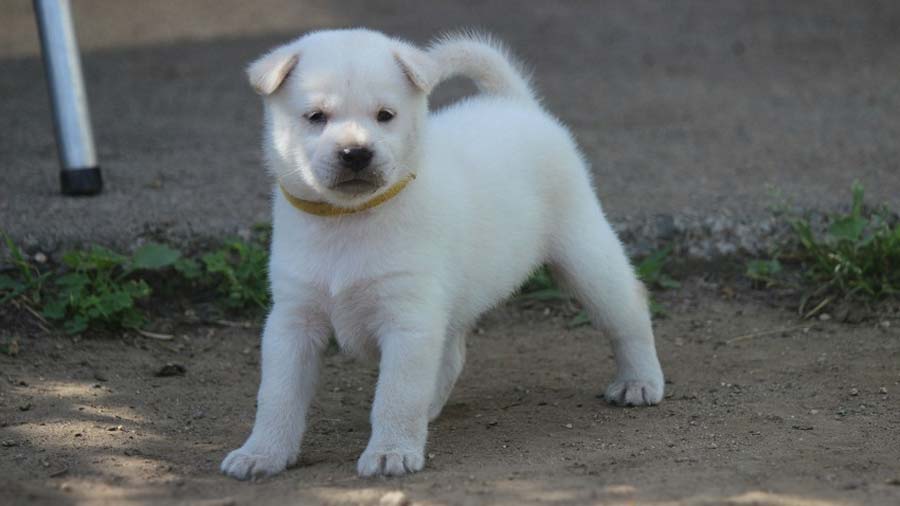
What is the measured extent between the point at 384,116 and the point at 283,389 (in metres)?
0.92

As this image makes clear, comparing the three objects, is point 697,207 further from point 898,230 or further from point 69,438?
point 69,438

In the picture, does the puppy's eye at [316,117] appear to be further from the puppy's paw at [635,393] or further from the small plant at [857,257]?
the small plant at [857,257]

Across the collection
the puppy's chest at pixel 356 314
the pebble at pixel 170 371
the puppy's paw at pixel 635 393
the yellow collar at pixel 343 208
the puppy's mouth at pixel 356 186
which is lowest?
the puppy's paw at pixel 635 393

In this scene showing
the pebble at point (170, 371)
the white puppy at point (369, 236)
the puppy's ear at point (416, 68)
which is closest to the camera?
the white puppy at point (369, 236)

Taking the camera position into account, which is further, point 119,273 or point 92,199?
point 92,199

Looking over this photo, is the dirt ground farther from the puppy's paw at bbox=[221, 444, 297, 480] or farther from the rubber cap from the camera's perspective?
the rubber cap

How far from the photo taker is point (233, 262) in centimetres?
562

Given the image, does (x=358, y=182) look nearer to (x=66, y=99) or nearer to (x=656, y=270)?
(x=656, y=270)

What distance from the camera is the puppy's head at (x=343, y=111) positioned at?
11.9ft

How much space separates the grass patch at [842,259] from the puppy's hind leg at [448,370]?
177 cm

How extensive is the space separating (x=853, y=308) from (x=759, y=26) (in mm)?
6605

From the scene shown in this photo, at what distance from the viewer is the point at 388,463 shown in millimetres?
3674

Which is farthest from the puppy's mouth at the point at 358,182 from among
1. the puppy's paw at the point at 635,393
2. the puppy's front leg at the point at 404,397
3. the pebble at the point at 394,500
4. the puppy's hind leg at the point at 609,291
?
the puppy's paw at the point at 635,393

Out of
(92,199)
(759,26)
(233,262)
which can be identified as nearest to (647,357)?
(233,262)
